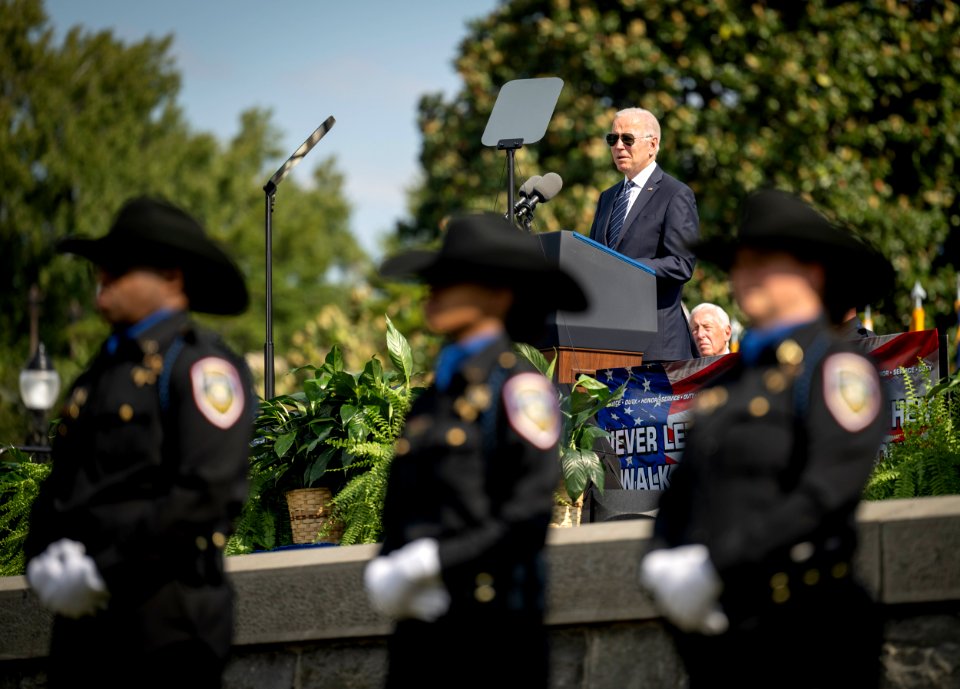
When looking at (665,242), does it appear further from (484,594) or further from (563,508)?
(484,594)

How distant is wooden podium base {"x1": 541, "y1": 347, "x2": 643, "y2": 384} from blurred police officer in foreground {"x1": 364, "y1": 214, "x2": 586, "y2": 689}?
344cm

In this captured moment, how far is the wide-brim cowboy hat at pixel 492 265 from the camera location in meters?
3.41

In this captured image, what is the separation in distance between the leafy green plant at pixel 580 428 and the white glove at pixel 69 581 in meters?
2.81

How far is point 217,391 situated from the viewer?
356 centimetres

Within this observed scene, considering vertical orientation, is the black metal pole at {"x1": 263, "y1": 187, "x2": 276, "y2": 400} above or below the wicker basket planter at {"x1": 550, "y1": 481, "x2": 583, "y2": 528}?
above

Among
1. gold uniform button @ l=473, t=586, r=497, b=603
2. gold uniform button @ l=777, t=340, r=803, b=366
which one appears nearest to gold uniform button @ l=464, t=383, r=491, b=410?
gold uniform button @ l=473, t=586, r=497, b=603

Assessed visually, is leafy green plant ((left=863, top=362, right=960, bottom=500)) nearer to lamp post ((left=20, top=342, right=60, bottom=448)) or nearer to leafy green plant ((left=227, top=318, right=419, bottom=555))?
leafy green plant ((left=227, top=318, right=419, bottom=555))

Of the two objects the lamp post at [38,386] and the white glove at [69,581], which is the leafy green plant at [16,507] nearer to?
the white glove at [69,581]

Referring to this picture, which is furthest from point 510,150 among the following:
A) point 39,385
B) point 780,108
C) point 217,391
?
point 780,108

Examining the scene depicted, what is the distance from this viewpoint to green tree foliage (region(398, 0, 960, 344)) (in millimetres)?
17016

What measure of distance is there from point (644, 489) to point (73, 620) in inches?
135

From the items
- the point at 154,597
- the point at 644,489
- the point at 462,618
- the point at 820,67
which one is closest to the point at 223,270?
the point at 154,597

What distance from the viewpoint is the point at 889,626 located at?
4.36 metres

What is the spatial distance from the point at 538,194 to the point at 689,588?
4.80 m
